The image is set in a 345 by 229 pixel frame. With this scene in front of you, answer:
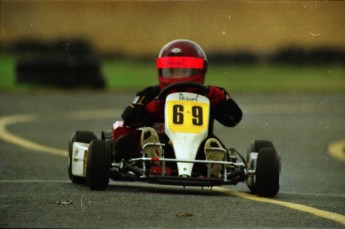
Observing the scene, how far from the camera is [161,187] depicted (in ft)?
36.3

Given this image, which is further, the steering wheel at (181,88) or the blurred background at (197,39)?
the blurred background at (197,39)

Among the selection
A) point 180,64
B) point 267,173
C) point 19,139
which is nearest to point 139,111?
point 180,64

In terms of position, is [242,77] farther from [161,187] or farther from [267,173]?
[267,173]

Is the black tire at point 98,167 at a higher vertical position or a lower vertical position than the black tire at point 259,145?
lower

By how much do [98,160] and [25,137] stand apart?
7.30m

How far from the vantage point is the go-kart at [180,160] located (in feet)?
32.2

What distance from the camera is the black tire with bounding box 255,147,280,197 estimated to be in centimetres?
991

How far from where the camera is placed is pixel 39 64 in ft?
99.9

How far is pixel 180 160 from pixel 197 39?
1785 inches

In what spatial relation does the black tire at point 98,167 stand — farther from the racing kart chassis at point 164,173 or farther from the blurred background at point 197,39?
the blurred background at point 197,39

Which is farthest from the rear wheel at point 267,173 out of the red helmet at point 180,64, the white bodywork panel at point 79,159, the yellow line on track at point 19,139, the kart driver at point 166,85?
the yellow line on track at point 19,139

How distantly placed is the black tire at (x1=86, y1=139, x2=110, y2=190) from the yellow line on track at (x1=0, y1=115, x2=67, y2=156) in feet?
16.0

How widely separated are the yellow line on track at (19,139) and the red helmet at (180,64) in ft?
13.9

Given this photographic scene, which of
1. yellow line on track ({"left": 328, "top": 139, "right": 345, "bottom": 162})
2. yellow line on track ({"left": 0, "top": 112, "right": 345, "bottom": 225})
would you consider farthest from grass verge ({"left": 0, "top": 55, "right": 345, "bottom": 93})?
yellow line on track ({"left": 328, "top": 139, "right": 345, "bottom": 162})
